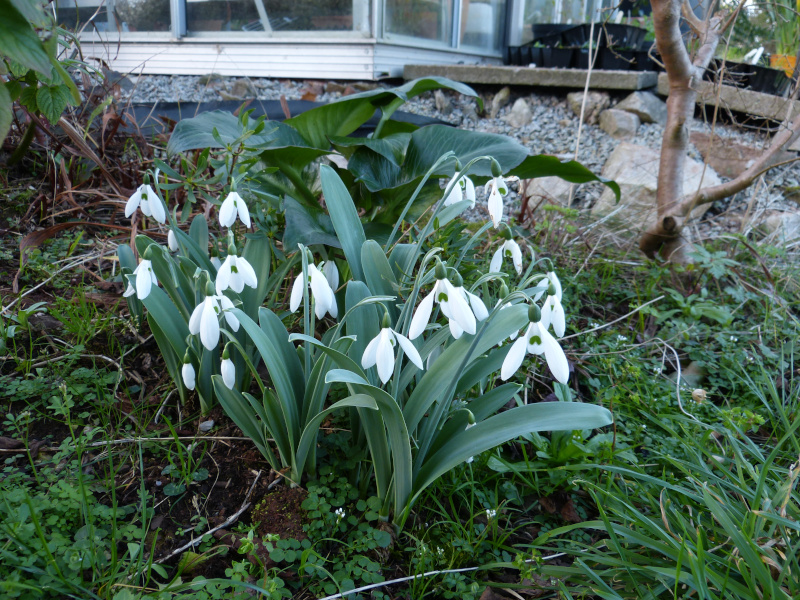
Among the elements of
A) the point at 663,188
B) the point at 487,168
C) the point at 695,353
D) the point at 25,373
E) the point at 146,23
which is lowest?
the point at 695,353

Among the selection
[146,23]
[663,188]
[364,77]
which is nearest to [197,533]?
[663,188]

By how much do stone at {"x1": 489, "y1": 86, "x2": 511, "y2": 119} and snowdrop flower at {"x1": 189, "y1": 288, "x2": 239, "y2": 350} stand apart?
16.3ft

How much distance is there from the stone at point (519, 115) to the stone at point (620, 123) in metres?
0.73

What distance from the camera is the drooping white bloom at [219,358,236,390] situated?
1.31m

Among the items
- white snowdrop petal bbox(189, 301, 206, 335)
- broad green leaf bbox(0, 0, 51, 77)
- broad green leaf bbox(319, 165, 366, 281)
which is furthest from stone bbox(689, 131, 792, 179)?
broad green leaf bbox(0, 0, 51, 77)

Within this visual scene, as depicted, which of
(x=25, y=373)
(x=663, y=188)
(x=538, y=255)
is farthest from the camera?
(x=663, y=188)

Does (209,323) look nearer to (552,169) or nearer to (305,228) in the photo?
(305,228)

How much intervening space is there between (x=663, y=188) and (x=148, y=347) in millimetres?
2496

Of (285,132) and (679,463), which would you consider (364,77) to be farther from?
(679,463)

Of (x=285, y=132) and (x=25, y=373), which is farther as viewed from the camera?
(x=285, y=132)

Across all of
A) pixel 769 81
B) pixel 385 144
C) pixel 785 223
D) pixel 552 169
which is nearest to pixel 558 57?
pixel 769 81

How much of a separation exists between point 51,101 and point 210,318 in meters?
0.82

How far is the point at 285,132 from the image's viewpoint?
1966 millimetres

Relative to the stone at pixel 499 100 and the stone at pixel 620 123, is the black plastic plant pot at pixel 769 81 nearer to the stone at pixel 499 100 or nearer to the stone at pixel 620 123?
the stone at pixel 620 123
